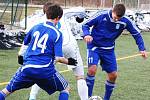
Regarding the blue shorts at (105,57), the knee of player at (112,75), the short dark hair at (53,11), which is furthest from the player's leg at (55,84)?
the knee of player at (112,75)

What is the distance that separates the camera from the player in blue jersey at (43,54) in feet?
19.9

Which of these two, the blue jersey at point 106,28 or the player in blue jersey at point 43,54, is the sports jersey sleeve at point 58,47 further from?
the blue jersey at point 106,28

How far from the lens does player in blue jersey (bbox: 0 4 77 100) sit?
6.07 m

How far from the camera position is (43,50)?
610 cm

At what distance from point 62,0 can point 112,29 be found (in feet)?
104

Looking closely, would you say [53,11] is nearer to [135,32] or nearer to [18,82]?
[18,82]

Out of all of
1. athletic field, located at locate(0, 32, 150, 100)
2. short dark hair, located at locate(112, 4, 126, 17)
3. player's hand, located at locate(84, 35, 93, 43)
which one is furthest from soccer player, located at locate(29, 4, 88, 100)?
athletic field, located at locate(0, 32, 150, 100)

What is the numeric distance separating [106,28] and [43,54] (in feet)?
8.25

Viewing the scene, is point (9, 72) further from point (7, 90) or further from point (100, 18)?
point (7, 90)

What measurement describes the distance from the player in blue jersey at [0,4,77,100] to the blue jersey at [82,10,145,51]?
6.96 ft

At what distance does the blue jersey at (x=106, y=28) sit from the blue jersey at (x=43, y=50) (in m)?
2.15

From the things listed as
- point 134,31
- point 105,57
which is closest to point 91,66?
point 105,57

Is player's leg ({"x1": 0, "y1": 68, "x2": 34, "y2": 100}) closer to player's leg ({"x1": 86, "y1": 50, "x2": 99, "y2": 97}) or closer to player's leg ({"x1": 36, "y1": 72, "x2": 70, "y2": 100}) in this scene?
player's leg ({"x1": 36, "y1": 72, "x2": 70, "y2": 100})

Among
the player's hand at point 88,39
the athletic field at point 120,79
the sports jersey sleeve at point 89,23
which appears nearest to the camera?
the player's hand at point 88,39
